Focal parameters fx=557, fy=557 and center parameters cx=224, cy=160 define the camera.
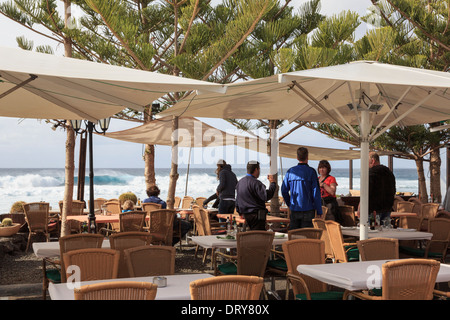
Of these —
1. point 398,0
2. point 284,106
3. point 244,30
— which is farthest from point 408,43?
point 284,106

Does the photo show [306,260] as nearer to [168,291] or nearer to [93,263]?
[168,291]

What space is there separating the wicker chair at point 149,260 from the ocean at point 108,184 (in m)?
37.9

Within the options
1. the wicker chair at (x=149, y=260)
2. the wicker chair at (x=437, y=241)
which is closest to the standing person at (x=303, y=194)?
the wicker chair at (x=437, y=241)

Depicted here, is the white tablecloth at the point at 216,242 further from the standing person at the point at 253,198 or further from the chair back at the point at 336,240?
the standing person at the point at 253,198

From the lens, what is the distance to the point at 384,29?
12.1 m

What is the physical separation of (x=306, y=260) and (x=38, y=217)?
22.2 ft

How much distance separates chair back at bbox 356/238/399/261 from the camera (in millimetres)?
4660

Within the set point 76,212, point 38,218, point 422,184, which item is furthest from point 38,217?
point 422,184

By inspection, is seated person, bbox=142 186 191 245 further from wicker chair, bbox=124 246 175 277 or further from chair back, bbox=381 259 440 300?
chair back, bbox=381 259 440 300

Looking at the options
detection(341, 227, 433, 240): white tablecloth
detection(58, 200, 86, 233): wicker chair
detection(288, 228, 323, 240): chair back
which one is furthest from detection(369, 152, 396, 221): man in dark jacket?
detection(58, 200, 86, 233): wicker chair

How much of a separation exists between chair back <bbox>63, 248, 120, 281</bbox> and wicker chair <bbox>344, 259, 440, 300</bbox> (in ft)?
6.16

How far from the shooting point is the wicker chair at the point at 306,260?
438 cm

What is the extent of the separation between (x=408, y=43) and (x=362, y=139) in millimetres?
10295
